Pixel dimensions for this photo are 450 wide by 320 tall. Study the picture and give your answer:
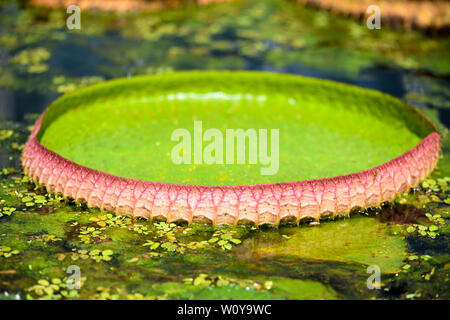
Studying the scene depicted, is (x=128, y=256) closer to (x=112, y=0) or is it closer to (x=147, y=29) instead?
(x=147, y=29)

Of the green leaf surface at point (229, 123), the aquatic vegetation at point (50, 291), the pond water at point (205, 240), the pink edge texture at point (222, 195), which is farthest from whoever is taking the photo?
the green leaf surface at point (229, 123)

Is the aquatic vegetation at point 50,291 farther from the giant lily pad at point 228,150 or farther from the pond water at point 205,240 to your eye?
the giant lily pad at point 228,150

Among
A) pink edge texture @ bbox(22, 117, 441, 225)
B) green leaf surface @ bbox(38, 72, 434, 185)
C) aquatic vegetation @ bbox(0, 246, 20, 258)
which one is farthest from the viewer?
green leaf surface @ bbox(38, 72, 434, 185)

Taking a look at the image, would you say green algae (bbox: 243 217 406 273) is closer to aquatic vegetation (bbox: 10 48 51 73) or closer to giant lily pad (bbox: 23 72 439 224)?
giant lily pad (bbox: 23 72 439 224)

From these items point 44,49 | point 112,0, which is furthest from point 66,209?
point 112,0

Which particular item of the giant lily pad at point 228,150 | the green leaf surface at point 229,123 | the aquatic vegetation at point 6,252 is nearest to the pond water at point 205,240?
the aquatic vegetation at point 6,252

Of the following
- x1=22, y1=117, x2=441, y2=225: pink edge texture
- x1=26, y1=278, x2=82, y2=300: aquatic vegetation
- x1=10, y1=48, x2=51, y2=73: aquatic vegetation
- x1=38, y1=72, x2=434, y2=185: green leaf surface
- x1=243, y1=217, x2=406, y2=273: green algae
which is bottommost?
x1=26, y1=278, x2=82, y2=300: aquatic vegetation

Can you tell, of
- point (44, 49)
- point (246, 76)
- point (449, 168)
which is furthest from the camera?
point (44, 49)

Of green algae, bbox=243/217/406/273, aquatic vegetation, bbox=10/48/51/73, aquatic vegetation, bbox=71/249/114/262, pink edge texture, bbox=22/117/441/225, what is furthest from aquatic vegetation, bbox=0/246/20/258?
aquatic vegetation, bbox=10/48/51/73

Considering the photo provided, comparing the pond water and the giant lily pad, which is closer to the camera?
the pond water
